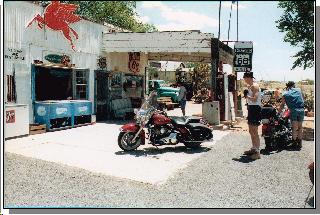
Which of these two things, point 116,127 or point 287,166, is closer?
point 287,166

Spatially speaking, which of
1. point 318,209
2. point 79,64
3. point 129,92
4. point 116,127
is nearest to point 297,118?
point 318,209

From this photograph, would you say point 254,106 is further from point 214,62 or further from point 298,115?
point 214,62

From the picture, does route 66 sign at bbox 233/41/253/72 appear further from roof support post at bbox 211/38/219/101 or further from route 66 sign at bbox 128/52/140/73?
route 66 sign at bbox 128/52/140/73

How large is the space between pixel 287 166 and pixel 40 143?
665 cm

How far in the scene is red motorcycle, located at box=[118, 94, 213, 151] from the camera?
8758 mm

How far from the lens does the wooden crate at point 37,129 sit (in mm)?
10999

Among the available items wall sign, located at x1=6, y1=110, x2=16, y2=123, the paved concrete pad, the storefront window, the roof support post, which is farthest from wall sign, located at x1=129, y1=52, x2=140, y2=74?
wall sign, located at x1=6, y1=110, x2=16, y2=123

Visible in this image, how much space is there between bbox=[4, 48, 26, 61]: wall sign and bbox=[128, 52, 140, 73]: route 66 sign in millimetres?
7745

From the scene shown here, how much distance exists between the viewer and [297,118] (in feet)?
31.8

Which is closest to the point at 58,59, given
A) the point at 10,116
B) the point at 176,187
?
the point at 10,116

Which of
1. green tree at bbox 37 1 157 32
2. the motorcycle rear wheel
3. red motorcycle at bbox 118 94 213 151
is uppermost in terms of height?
green tree at bbox 37 1 157 32

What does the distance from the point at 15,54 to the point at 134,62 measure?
348 inches

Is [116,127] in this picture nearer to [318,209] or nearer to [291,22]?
[318,209]

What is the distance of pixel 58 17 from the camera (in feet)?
41.1
